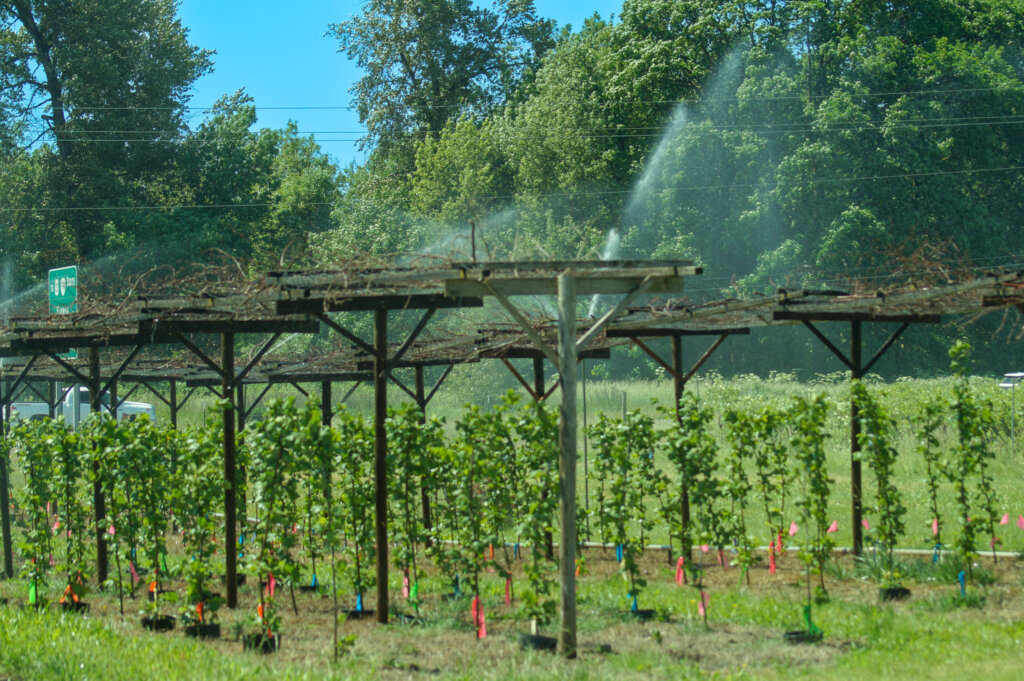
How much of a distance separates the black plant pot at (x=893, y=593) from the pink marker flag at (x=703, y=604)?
152 cm

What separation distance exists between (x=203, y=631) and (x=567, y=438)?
12.5 feet

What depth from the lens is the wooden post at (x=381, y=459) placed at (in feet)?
29.4

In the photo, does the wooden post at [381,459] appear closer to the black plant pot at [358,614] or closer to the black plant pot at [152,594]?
the black plant pot at [358,614]

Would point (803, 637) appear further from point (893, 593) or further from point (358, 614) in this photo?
point (358, 614)

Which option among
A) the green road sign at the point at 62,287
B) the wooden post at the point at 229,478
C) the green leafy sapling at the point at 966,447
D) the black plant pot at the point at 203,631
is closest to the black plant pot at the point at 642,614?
the green leafy sapling at the point at 966,447

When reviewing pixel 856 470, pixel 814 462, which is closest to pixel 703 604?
pixel 814 462

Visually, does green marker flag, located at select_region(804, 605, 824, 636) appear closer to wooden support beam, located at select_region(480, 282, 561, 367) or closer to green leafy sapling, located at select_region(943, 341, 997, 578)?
green leafy sapling, located at select_region(943, 341, 997, 578)

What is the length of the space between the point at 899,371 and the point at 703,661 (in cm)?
3085

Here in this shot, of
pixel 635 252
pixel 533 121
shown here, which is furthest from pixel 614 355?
pixel 533 121

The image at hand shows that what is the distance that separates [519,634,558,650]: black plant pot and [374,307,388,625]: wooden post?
1590 mm

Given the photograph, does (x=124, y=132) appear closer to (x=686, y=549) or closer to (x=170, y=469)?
(x=170, y=469)

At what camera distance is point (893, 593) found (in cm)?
941

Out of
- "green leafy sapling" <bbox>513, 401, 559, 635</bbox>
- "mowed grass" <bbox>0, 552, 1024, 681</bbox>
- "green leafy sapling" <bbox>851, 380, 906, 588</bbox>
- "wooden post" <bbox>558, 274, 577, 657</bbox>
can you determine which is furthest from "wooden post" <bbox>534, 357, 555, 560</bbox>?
"wooden post" <bbox>558, 274, 577, 657</bbox>

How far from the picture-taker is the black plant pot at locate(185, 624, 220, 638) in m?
8.86
